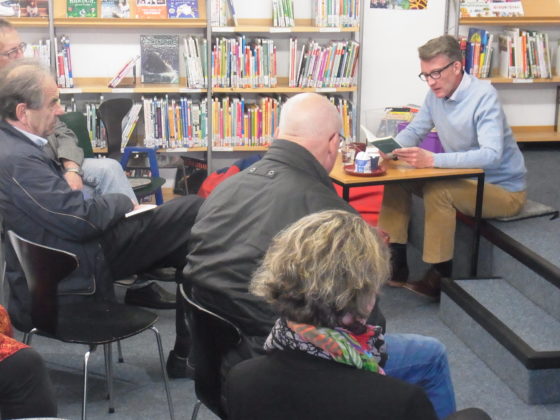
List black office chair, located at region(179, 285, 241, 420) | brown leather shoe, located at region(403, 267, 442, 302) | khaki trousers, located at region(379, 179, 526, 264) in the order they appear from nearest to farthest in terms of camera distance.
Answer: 1. black office chair, located at region(179, 285, 241, 420)
2. khaki trousers, located at region(379, 179, 526, 264)
3. brown leather shoe, located at region(403, 267, 442, 302)

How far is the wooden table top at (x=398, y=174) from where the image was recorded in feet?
11.4

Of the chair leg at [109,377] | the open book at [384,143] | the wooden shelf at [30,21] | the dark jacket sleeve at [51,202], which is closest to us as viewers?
the dark jacket sleeve at [51,202]

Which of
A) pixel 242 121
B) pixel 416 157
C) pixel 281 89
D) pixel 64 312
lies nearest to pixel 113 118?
pixel 242 121

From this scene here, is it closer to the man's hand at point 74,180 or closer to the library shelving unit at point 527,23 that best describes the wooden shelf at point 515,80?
the library shelving unit at point 527,23

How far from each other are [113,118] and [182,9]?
897mm

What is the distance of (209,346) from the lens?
83.0 inches

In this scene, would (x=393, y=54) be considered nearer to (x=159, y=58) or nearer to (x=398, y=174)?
(x=159, y=58)

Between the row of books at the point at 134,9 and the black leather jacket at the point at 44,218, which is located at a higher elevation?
the row of books at the point at 134,9

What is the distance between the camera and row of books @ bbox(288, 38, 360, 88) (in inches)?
210

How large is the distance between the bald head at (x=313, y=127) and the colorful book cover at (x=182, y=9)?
292 centimetres

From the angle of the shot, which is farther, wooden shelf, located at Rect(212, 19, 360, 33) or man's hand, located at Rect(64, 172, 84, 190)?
wooden shelf, located at Rect(212, 19, 360, 33)

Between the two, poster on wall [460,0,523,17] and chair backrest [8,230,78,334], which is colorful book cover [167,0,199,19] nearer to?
poster on wall [460,0,523,17]

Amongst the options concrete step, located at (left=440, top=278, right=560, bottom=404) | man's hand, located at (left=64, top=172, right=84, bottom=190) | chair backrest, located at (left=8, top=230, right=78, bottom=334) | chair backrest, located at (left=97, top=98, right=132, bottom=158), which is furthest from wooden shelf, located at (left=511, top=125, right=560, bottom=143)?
chair backrest, located at (left=8, top=230, right=78, bottom=334)

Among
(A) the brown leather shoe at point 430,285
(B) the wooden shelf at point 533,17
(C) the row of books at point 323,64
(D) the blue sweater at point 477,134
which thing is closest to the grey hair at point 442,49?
(D) the blue sweater at point 477,134
